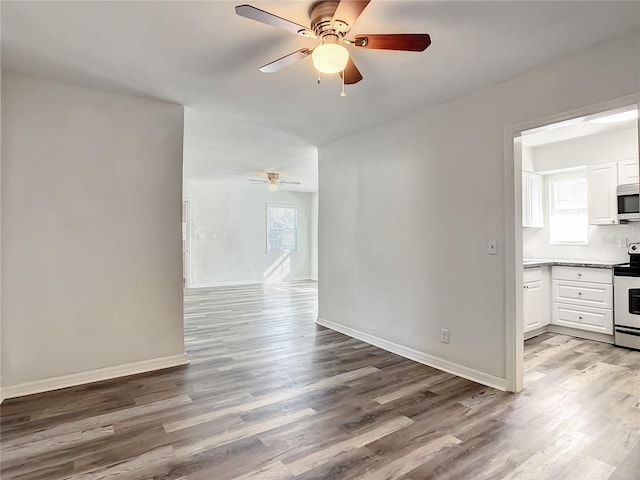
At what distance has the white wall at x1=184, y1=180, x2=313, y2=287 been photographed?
835cm

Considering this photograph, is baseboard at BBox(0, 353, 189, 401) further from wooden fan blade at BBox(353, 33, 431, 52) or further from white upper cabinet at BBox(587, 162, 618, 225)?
white upper cabinet at BBox(587, 162, 618, 225)

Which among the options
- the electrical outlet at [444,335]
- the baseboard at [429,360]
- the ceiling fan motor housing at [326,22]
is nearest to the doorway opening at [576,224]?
the electrical outlet at [444,335]

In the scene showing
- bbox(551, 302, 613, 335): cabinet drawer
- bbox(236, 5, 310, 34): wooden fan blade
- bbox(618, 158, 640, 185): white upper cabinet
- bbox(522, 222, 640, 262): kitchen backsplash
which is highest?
bbox(236, 5, 310, 34): wooden fan blade

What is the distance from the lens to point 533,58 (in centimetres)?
239

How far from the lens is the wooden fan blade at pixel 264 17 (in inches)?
60.4

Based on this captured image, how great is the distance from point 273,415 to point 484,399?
1.56 meters

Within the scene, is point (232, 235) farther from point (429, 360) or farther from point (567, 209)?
point (567, 209)

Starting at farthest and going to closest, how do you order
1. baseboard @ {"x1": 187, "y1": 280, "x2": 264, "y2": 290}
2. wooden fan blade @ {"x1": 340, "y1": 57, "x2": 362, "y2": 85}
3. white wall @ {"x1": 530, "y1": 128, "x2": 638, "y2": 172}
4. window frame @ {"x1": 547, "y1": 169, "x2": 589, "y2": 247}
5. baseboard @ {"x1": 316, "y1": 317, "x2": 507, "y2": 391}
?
baseboard @ {"x1": 187, "y1": 280, "x2": 264, "y2": 290}
window frame @ {"x1": 547, "y1": 169, "x2": 589, "y2": 247}
white wall @ {"x1": 530, "y1": 128, "x2": 638, "y2": 172}
baseboard @ {"x1": 316, "y1": 317, "x2": 507, "y2": 391}
wooden fan blade @ {"x1": 340, "y1": 57, "x2": 362, "y2": 85}

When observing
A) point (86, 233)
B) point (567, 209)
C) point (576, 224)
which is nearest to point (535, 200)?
point (567, 209)

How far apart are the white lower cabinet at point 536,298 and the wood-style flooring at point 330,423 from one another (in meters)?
0.57

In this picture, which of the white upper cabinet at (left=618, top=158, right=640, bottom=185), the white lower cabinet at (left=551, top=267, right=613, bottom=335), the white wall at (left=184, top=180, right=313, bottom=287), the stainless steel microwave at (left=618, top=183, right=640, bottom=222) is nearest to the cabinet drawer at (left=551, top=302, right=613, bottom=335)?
the white lower cabinet at (left=551, top=267, right=613, bottom=335)

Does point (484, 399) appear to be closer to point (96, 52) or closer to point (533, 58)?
point (533, 58)

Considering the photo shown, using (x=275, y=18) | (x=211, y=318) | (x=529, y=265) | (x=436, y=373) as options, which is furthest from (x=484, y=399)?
(x=211, y=318)

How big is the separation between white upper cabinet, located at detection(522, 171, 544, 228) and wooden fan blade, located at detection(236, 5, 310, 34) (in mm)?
4129
